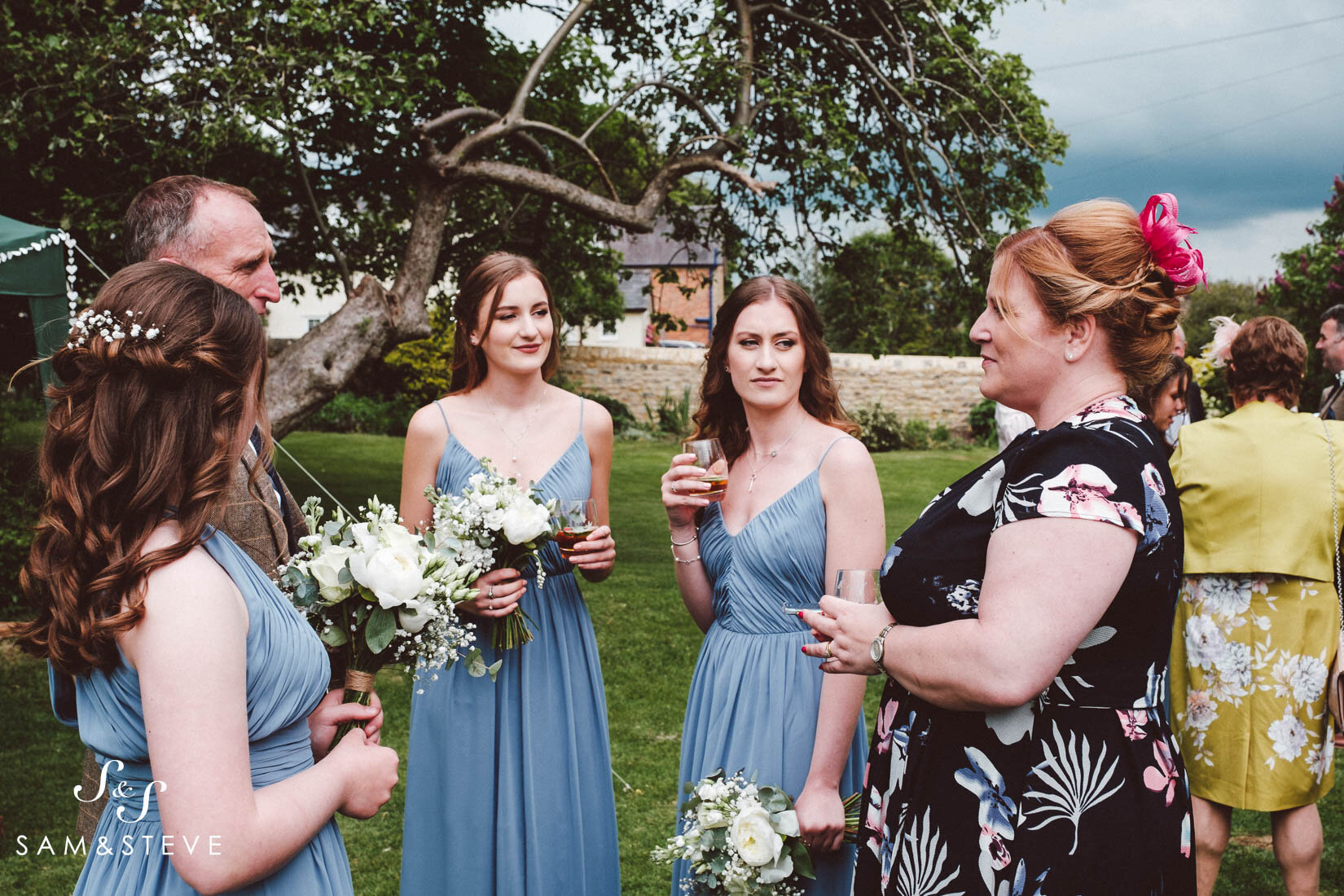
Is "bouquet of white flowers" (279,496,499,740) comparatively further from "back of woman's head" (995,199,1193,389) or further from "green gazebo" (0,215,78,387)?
"green gazebo" (0,215,78,387)

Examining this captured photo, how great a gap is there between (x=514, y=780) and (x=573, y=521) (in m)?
0.97

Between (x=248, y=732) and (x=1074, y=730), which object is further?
(x=1074, y=730)

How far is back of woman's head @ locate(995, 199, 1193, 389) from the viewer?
196 centimetres

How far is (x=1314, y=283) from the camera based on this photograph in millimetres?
16500

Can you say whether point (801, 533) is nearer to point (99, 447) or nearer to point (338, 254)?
point (99, 447)

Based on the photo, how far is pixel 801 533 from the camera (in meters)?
2.90

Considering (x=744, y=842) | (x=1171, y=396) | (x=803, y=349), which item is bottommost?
(x=744, y=842)

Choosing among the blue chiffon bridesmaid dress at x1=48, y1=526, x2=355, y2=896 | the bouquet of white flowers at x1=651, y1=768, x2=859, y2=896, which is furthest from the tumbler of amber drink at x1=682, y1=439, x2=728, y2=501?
the blue chiffon bridesmaid dress at x1=48, y1=526, x2=355, y2=896

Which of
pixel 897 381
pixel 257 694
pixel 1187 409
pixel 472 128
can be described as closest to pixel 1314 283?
pixel 897 381

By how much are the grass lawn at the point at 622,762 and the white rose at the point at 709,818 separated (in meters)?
2.43

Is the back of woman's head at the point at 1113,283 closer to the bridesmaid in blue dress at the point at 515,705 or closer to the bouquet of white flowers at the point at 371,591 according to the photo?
the bouquet of white flowers at the point at 371,591

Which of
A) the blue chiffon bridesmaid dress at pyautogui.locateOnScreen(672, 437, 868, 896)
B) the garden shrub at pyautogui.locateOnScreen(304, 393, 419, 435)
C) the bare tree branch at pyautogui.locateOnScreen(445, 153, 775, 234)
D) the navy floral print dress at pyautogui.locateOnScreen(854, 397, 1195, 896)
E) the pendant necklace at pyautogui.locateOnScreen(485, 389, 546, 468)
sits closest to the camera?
the navy floral print dress at pyautogui.locateOnScreen(854, 397, 1195, 896)

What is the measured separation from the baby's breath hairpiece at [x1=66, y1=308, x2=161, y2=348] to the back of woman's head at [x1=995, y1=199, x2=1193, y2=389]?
172cm

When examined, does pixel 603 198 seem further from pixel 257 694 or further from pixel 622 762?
pixel 257 694
